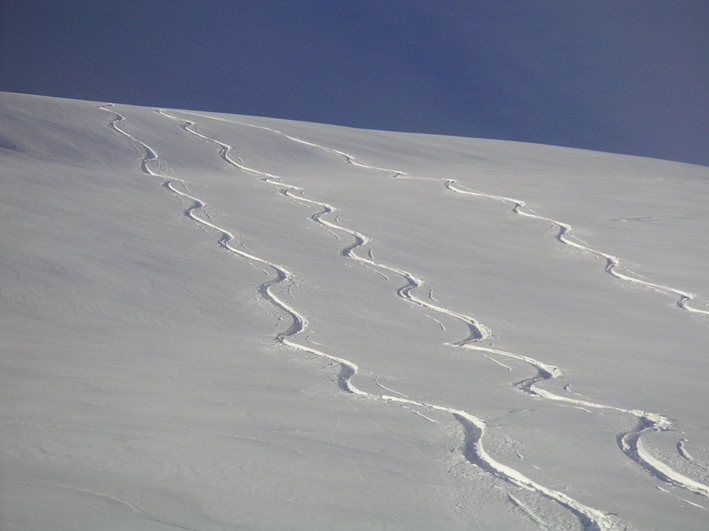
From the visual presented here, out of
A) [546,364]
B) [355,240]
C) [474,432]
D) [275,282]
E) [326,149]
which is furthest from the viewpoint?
Answer: [326,149]

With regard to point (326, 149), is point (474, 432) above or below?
below

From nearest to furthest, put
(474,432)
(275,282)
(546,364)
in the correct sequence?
(474,432) → (546,364) → (275,282)

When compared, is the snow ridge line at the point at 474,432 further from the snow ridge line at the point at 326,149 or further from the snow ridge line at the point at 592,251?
the snow ridge line at the point at 326,149

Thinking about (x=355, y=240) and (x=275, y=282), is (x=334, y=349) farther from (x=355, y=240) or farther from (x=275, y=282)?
(x=355, y=240)

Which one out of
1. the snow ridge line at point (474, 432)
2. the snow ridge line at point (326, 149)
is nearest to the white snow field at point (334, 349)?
the snow ridge line at point (474, 432)

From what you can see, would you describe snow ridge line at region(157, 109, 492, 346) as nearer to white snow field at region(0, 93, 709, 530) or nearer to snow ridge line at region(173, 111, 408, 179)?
white snow field at region(0, 93, 709, 530)

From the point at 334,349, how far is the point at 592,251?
2.44m

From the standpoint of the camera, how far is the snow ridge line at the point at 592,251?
3914 mm

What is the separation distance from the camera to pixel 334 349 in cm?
279

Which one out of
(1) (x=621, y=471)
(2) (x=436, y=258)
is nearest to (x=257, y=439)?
(1) (x=621, y=471)

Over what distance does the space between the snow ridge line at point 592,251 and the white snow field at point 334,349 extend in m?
0.02

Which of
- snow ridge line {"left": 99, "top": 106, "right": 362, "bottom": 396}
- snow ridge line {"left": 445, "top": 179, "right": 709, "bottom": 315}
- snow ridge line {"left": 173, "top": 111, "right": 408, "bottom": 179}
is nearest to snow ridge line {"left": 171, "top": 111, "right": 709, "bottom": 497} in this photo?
snow ridge line {"left": 445, "top": 179, "right": 709, "bottom": 315}

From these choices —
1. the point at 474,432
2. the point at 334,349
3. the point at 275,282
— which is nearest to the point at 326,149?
the point at 275,282

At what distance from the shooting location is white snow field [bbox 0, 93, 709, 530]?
1620mm
